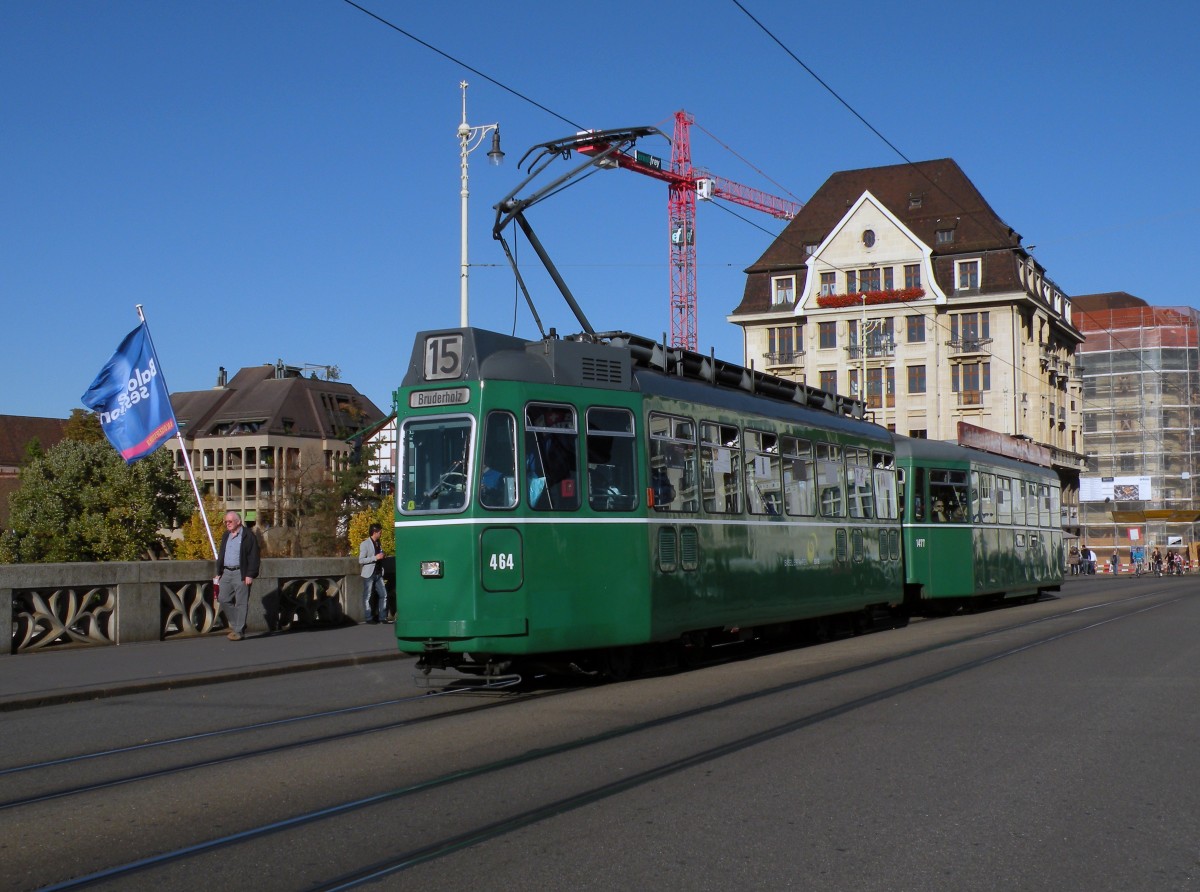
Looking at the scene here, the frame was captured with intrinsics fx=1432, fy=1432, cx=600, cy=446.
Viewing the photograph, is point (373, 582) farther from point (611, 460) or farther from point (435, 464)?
point (435, 464)

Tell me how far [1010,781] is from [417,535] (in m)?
6.21

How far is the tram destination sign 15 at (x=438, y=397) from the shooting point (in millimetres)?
12688

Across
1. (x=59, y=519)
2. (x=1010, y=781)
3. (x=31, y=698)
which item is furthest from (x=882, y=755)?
(x=59, y=519)

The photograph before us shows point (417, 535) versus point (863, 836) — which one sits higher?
point (417, 535)

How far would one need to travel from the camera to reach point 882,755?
8977 millimetres

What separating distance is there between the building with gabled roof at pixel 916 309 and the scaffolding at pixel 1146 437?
28.9ft

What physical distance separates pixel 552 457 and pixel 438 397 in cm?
116

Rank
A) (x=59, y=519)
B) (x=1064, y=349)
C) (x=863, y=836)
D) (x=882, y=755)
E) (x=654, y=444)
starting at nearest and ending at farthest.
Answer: (x=863, y=836), (x=882, y=755), (x=654, y=444), (x=59, y=519), (x=1064, y=349)

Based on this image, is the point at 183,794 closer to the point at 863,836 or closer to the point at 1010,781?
the point at 863,836

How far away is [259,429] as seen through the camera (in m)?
124

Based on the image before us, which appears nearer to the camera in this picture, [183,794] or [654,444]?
[183,794]

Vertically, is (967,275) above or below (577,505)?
above

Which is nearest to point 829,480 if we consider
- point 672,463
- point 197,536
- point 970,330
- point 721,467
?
point 721,467

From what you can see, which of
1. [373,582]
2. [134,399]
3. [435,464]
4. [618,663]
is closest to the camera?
[435,464]
